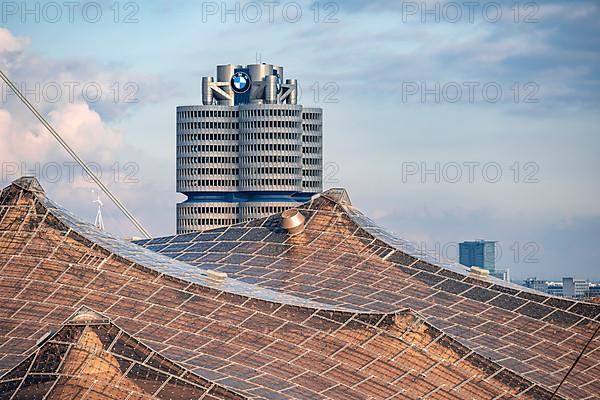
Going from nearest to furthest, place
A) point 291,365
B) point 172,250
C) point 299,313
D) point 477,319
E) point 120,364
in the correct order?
point 120,364, point 291,365, point 299,313, point 477,319, point 172,250

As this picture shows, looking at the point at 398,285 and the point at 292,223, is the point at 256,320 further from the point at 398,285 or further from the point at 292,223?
the point at 292,223

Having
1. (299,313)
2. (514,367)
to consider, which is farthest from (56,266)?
(514,367)

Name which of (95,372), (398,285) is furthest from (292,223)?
(95,372)

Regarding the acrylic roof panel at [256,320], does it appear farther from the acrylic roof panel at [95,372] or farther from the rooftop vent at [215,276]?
the rooftop vent at [215,276]

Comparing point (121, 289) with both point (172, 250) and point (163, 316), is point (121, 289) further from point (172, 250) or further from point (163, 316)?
point (172, 250)

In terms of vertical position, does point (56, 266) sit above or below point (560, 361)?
above

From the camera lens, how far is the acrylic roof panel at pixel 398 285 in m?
105

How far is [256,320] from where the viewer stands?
99.0m

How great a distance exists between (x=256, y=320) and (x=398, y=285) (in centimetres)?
2009

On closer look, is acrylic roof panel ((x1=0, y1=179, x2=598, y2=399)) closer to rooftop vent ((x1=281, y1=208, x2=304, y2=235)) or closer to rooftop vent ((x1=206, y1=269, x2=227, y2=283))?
rooftop vent ((x1=206, y1=269, x2=227, y2=283))

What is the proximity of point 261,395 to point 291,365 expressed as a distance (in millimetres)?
7350

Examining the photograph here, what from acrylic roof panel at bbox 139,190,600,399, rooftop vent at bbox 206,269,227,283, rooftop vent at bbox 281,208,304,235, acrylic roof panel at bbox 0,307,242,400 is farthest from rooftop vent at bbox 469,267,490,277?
acrylic roof panel at bbox 0,307,242,400

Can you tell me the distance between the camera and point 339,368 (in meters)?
93.3

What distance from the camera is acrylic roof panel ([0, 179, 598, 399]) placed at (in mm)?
90812
